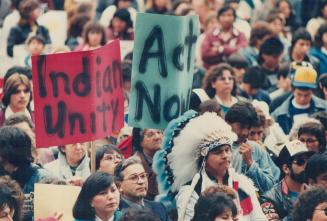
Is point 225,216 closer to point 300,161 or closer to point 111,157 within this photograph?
point 111,157

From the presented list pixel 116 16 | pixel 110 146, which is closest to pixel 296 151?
pixel 110 146

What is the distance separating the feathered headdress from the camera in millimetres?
13570

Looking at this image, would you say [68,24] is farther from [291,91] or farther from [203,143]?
[203,143]

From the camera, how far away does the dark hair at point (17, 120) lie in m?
15.5

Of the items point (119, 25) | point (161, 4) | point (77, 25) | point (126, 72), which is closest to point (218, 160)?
point (126, 72)

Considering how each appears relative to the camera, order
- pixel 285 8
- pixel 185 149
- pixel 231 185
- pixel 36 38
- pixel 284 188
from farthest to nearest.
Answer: pixel 285 8
pixel 36 38
pixel 284 188
pixel 185 149
pixel 231 185

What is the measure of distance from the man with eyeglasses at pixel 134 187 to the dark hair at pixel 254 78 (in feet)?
19.7

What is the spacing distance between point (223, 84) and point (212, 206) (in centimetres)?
533

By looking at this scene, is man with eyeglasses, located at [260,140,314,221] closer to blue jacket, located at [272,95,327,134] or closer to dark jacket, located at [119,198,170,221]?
dark jacket, located at [119,198,170,221]

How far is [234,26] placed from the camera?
2383 cm

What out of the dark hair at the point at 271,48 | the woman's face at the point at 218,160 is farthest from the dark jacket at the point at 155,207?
the dark hair at the point at 271,48

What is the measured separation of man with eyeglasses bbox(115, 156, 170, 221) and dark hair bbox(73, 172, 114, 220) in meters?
0.74

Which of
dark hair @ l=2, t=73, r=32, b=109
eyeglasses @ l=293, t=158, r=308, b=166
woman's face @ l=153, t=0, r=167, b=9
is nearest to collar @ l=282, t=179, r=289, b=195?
eyeglasses @ l=293, t=158, r=308, b=166

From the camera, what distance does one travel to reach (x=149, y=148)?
49.4 ft
